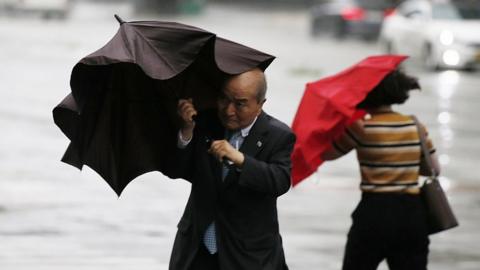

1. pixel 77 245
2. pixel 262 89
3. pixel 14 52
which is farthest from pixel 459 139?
pixel 14 52

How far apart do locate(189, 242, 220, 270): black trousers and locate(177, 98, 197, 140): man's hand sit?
1.64 ft

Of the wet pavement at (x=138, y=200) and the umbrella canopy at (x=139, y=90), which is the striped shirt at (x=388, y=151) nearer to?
the umbrella canopy at (x=139, y=90)

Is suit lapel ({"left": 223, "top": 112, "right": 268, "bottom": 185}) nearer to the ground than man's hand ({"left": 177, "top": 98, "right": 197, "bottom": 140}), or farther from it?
nearer to the ground

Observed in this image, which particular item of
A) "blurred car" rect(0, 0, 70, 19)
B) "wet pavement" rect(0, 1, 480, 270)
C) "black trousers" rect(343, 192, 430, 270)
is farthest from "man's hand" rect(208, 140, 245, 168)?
"blurred car" rect(0, 0, 70, 19)

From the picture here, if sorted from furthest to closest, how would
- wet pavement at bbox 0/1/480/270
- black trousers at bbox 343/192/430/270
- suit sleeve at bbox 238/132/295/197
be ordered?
wet pavement at bbox 0/1/480/270, black trousers at bbox 343/192/430/270, suit sleeve at bbox 238/132/295/197

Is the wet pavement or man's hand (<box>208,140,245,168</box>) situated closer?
man's hand (<box>208,140,245,168</box>)

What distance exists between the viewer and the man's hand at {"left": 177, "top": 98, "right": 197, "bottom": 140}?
216 inches

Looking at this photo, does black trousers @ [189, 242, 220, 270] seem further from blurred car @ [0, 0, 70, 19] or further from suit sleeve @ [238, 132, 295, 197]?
blurred car @ [0, 0, 70, 19]

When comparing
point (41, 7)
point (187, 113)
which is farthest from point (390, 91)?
point (41, 7)

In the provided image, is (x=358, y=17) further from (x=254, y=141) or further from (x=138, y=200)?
(x=254, y=141)

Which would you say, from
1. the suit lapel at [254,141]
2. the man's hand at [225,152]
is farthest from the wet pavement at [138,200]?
the man's hand at [225,152]

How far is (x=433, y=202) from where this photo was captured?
7.31 meters

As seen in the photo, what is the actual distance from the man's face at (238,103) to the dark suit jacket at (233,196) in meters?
0.10

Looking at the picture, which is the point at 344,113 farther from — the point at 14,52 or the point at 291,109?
the point at 14,52
